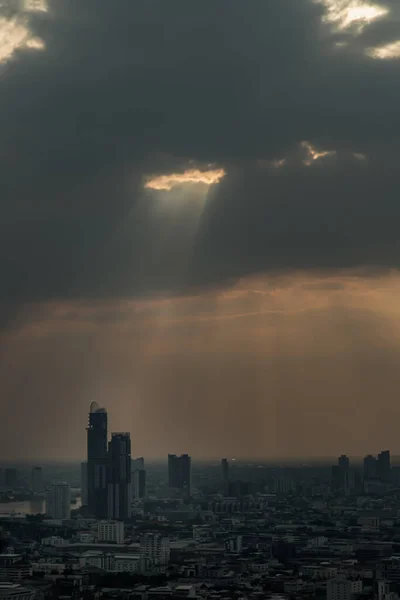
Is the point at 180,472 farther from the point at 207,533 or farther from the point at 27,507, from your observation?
the point at 207,533

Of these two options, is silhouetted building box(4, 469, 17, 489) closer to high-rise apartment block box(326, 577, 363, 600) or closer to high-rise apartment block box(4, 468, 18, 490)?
high-rise apartment block box(4, 468, 18, 490)

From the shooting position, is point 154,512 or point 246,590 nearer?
point 246,590

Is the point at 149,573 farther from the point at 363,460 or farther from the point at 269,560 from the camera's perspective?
the point at 363,460

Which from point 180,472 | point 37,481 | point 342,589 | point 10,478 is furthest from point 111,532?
point 180,472

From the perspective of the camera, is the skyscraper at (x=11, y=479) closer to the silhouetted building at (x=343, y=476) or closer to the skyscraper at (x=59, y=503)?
the skyscraper at (x=59, y=503)

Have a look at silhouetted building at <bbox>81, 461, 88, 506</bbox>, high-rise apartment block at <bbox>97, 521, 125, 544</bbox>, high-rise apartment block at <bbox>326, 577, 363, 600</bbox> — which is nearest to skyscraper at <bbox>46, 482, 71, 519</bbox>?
silhouetted building at <bbox>81, 461, 88, 506</bbox>

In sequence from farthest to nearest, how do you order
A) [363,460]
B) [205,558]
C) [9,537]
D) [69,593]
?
1. [363,460]
2. [9,537]
3. [205,558]
4. [69,593]

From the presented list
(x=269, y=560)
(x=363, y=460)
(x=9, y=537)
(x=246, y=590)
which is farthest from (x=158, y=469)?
(x=246, y=590)
